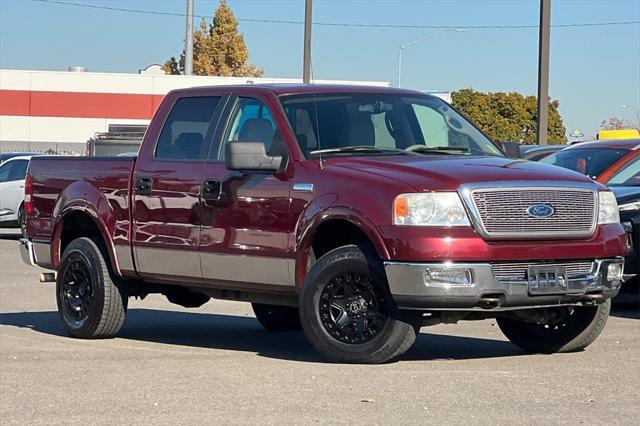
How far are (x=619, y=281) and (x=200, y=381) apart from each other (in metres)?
2.90

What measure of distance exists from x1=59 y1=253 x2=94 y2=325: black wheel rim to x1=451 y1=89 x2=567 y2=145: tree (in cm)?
5735

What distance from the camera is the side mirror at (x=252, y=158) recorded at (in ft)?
29.7

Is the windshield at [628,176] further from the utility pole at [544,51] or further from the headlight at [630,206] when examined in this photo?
the utility pole at [544,51]

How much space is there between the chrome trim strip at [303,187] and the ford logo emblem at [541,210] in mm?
1476

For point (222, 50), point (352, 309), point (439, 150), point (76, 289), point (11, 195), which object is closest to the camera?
point (352, 309)

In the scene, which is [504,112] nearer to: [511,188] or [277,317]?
[277,317]

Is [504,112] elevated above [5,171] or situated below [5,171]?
above

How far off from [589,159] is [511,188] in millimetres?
5630

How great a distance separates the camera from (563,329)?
9375 mm

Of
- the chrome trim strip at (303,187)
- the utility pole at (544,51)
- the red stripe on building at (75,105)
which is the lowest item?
the chrome trim strip at (303,187)

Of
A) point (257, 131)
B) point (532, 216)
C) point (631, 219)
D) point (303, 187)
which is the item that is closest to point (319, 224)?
point (303, 187)

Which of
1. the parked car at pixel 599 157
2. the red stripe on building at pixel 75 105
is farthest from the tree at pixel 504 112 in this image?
the parked car at pixel 599 157

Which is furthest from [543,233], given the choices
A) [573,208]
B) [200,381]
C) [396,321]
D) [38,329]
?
[38,329]

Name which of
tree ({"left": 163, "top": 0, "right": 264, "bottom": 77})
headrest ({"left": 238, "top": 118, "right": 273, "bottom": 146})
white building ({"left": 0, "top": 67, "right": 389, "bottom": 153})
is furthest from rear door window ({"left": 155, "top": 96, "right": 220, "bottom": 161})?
tree ({"left": 163, "top": 0, "right": 264, "bottom": 77})
